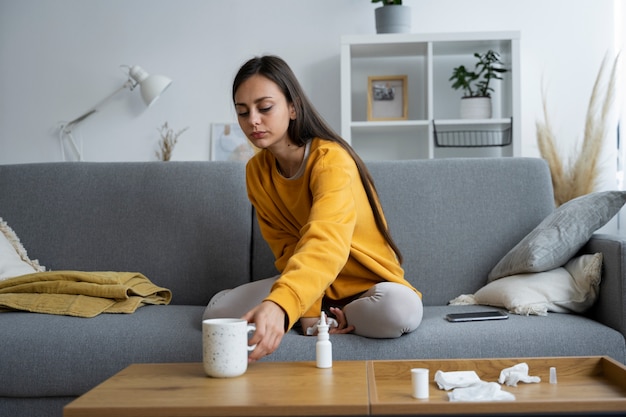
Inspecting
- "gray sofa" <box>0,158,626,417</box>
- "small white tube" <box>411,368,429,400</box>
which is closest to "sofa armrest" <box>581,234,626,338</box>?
"gray sofa" <box>0,158,626,417</box>

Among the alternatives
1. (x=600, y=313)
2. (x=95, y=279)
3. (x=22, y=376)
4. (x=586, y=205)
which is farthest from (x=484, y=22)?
(x=22, y=376)

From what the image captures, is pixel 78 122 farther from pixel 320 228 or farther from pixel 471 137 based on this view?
pixel 320 228

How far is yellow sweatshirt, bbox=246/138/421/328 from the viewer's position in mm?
1523

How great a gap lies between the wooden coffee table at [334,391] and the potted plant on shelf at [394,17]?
9.19 feet

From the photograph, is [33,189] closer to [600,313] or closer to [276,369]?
[276,369]

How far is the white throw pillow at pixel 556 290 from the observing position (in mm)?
2055

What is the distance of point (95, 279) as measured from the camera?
7.18 ft

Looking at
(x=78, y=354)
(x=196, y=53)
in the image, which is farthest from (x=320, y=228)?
(x=196, y=53)

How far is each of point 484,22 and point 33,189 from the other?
2620mm

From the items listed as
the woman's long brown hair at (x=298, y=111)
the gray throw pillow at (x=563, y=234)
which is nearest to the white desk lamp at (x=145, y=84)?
the woman's long brown hair at (x=298, y=111)

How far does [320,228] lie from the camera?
1635 mm

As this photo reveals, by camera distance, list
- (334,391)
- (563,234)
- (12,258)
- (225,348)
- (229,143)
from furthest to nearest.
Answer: (229,143) < (12,258) < (563,234) < (225,348) < (334,391)

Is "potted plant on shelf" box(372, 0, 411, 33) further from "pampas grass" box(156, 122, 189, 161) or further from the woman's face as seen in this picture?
the woman's face

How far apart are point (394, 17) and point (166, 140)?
1460mm
